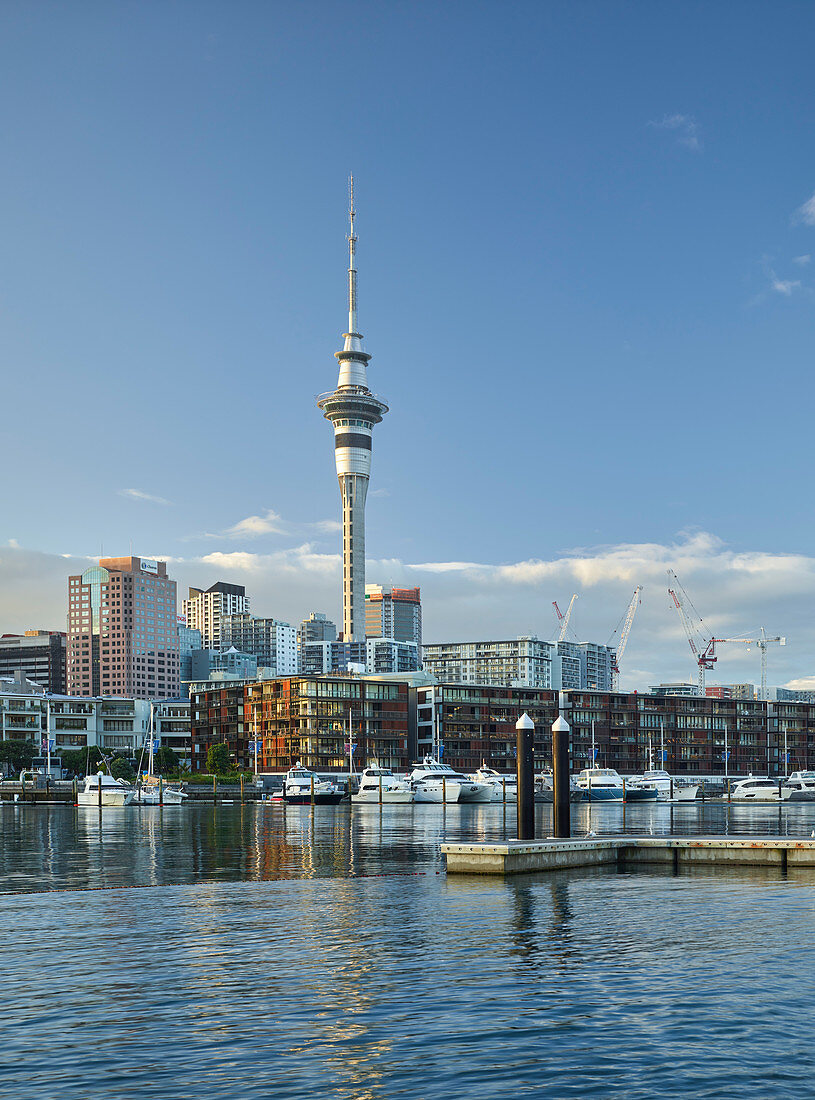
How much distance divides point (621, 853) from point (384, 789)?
113795 mm

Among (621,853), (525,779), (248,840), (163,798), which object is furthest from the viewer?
(163,798)

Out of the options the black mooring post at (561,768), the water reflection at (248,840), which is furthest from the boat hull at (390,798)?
the black mooring post at (561,768)

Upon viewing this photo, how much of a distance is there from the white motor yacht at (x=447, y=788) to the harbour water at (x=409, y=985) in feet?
378

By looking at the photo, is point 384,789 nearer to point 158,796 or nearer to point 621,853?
point 158,796

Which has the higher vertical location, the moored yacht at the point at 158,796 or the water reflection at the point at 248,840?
the water reflection at the point at 248,840

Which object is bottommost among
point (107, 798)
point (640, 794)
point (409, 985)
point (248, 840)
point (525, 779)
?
point (640, 794)

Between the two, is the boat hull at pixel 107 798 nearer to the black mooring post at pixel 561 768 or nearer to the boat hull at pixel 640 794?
the boat hull at pixel 640 794

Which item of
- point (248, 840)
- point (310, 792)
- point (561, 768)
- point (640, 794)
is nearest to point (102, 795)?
point (310, 792)

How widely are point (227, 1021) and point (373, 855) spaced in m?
44.8

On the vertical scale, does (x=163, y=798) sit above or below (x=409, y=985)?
below

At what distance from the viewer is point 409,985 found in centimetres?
2806

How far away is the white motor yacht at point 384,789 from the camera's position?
553ft

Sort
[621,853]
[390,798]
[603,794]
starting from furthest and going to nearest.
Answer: [603,794] < [390,798] < [621,853]

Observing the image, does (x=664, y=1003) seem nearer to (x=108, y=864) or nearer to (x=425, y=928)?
(x=425, y=928)
